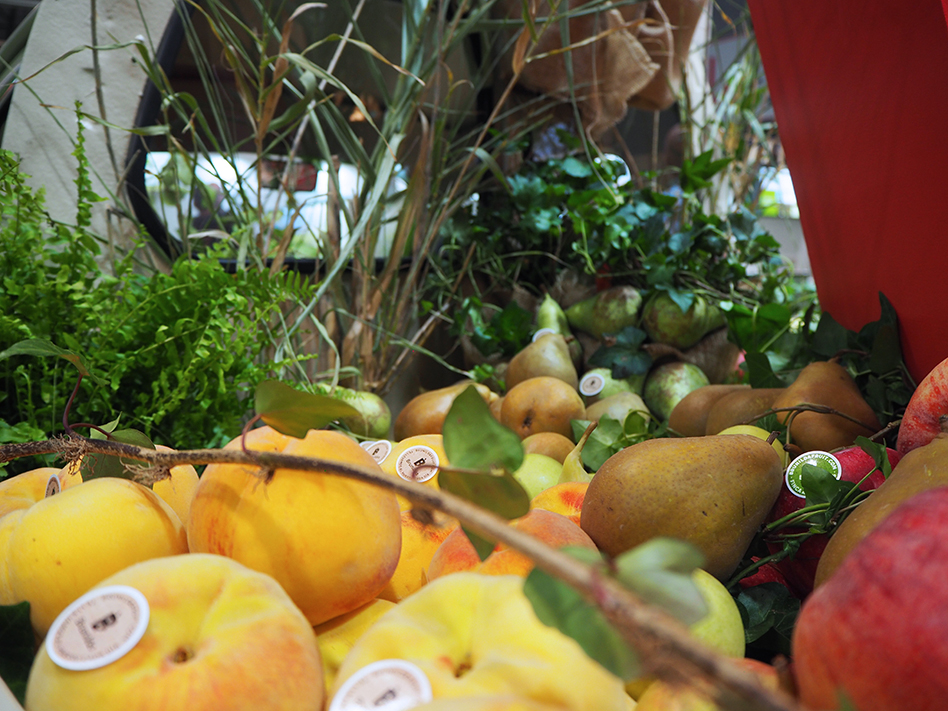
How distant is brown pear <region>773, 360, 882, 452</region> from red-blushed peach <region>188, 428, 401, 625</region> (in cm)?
51

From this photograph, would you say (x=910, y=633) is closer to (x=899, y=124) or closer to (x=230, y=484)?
(x=230, y=484)

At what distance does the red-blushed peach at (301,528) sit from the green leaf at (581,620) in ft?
0.46

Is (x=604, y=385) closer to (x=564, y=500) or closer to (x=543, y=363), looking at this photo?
(x=543, y=363)

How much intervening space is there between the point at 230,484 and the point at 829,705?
0.30m

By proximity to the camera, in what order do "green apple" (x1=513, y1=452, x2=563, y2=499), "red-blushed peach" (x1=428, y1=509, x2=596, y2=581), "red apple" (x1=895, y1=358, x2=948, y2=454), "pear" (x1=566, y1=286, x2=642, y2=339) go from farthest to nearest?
"pear" (x1=566, y1=286, x2=642, y2=339), "green apple" (x1=513, y1=452, x2=563, y2=499), "red apple" (x1=895, y1=358, x2=948, y2=454), "red-blushed peach" (x1=428, y1=509, x2=596, y2=581)

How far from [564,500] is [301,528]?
310mm

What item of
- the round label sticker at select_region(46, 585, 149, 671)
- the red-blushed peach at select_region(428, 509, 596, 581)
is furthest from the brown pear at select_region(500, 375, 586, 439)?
the round label sticker at select_region(46, 585, 149, 671)

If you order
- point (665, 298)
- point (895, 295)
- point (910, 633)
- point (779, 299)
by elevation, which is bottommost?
point (779, 299)

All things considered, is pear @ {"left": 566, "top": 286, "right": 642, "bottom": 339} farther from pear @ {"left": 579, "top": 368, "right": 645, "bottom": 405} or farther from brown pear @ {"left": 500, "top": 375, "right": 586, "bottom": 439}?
brown pear @ {"left": 500, "top": 375, "right": 586, "bottom": 439}

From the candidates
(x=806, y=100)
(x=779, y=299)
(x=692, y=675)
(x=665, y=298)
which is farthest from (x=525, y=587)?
(x=779, y=299)

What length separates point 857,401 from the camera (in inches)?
27.6

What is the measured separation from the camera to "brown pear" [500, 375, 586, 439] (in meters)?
1.06

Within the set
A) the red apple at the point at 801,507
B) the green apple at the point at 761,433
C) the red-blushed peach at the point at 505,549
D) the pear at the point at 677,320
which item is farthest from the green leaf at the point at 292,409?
the pear at the point at 677,320

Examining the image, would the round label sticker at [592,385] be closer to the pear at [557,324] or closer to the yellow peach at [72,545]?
the pear at [557,324]
